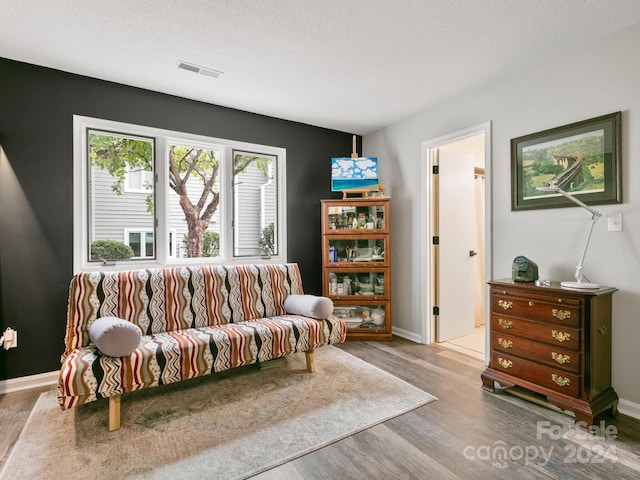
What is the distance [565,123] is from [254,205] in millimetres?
2966

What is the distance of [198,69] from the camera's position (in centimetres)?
274

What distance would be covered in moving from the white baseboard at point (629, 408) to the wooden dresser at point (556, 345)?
8 centimetres

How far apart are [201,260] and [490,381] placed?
9.28 ft

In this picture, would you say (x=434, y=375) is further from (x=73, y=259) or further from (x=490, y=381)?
(x=73, y=259)

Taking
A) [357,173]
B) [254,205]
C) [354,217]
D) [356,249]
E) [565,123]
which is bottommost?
[356,249]

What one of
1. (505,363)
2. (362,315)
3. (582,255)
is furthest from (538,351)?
(362,315)

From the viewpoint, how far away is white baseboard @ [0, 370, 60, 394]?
255 cm

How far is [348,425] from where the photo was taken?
80.7 inches

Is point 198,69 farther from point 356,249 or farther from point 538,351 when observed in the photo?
point 538,351

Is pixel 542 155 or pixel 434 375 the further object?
pixel 434 375

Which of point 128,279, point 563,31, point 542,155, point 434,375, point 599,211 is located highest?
point 563,31

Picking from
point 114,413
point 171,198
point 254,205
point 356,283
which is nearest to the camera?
point 114,413

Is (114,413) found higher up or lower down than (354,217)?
lower down

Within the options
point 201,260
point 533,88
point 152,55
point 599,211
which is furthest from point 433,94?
point 201,260
